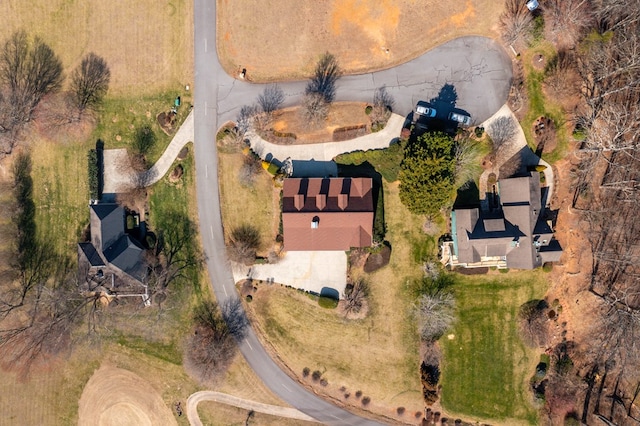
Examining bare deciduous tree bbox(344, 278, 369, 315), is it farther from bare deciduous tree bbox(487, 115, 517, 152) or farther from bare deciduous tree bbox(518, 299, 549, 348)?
bare deciduous tree bbox(487, 115, 517, 152)

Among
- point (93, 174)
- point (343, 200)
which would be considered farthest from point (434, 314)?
point (93, 174)

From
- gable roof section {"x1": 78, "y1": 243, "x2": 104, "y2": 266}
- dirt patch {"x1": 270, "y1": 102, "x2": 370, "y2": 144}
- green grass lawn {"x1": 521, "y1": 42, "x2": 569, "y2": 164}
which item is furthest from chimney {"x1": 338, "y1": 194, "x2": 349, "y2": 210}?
gable roof section {"x1": 78, "y1": 243, "x2": 104, "y2": 266}

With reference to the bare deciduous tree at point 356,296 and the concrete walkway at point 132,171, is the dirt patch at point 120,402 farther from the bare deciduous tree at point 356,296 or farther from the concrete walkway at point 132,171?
the bare deciduous tree at point 356,296

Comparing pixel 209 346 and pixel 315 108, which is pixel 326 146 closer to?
pixel 315 108

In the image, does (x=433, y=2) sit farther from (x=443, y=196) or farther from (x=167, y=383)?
(x=167, y=383)

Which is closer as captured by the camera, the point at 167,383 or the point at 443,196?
the point at 443,196

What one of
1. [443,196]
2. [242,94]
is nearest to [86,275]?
[242,94]

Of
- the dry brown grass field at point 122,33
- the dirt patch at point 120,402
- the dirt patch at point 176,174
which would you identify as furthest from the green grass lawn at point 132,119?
the dirt patch at point 120,402
